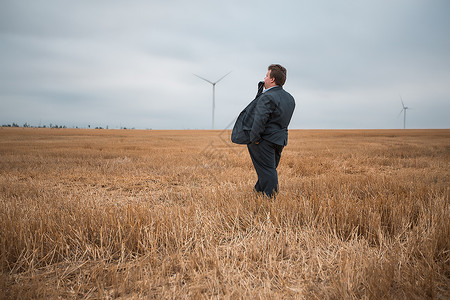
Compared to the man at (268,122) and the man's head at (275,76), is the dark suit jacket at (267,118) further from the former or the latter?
the man's head at (275,76)

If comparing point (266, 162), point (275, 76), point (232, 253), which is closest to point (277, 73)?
point (275, 76)

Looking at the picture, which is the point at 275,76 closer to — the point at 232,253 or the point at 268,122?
the point at 268,122

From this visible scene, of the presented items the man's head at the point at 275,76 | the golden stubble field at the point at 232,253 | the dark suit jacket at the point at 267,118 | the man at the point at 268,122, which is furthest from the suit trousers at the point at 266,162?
the man's head at the point at 275,76

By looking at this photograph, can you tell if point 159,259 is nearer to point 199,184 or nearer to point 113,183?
point 199,184

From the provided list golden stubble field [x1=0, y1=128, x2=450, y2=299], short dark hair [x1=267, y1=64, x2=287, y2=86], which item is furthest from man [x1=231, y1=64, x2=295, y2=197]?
golden stubble field [x1=0, y1=128, x2=450, y2=299]

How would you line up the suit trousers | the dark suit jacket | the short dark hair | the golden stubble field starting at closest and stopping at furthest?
the golden stubble field < the dark suit jacket < the short dark hair < the suit trousers

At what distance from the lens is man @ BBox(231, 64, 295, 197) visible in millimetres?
4074

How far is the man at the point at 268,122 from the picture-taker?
407cm

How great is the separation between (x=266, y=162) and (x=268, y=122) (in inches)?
27.4

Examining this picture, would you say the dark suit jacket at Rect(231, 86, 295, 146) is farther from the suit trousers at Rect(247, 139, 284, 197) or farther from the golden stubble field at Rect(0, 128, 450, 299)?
the golden stubble field at Rect(0, 128, 450, 299)

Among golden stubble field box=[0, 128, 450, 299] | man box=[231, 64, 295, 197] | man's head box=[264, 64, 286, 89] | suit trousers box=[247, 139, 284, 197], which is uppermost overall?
man's head box=[264, 64, 286, 89]

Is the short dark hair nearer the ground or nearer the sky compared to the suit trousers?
nearer the sky

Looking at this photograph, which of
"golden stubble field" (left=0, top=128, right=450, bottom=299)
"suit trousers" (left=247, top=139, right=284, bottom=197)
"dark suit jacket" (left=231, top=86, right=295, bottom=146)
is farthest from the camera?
"suit trousers" (left=247, top=139, right=284, bottom=197)

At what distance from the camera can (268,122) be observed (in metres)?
4.29
